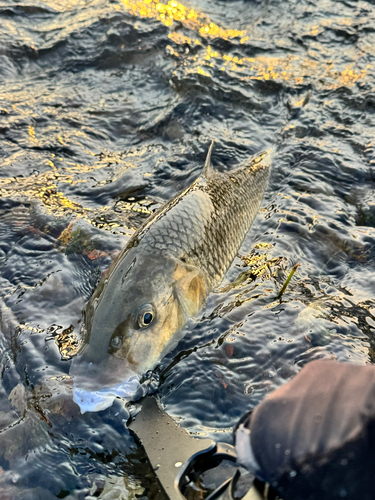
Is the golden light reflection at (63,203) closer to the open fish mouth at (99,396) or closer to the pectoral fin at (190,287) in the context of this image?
the pectoral fin at (190,287)

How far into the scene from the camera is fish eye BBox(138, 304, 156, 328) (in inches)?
105

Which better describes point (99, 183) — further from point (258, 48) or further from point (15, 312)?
point (258, 48)

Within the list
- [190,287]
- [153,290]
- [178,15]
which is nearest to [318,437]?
[153,290]

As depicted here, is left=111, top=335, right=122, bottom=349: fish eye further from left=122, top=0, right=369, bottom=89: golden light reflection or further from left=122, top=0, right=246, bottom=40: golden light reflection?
left=122, top=0, right=246, bottom=40: golden light reflection

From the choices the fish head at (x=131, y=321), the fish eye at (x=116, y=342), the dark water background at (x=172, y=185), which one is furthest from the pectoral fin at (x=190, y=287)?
the fish eye at (x=116, y=342)

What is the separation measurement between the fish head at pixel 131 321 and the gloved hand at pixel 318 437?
123 centimetres

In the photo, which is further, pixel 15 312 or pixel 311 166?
pixel 311 166

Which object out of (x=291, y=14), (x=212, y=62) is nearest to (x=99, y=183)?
(x=212, y=62)

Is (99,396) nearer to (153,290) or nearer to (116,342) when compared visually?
(116,342)

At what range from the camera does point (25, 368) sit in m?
2.77

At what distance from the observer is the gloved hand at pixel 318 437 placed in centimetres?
121

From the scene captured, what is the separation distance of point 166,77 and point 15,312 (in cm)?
461

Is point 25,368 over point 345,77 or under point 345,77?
under

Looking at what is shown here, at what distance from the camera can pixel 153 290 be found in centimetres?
278
